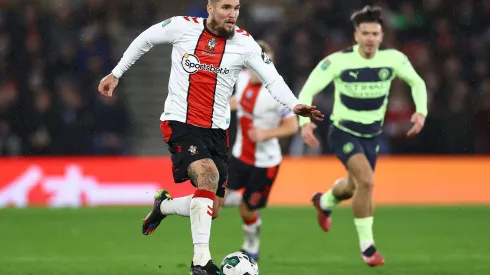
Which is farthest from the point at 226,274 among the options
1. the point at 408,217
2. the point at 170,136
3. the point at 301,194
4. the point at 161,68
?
the point at 161,68

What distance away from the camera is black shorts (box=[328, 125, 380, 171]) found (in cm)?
914

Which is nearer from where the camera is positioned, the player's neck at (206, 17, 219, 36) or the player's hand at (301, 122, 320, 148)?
the player's neck at (206, 17, 219, 36)

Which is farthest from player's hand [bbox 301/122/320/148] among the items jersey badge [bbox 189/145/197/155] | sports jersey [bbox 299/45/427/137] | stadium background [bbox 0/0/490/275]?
stadium background [bbox 0/0/490/275]

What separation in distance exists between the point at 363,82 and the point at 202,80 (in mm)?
2189

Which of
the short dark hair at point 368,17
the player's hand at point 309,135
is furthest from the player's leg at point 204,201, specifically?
the short dark hair at point 368,17

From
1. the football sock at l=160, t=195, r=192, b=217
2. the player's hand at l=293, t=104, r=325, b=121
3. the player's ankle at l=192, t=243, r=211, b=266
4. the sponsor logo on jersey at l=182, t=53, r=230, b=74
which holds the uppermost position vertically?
the sponsor logo on jersey at l=182, t=53, r=230, b=74

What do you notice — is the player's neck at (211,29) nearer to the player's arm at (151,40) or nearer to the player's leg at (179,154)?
the player's arm at (151,40)

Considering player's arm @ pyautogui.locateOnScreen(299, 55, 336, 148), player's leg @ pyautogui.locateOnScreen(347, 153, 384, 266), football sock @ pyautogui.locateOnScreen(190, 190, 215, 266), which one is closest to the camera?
football sock @ pyautogui.locateOnScreen(190, 190, 215, 266)

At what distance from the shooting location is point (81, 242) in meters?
10.9

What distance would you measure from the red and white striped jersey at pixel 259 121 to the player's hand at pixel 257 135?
16 cm

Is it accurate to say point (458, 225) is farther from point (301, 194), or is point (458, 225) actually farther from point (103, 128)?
point (103, 128)

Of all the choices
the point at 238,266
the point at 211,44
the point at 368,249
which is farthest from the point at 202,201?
the point at 368,249

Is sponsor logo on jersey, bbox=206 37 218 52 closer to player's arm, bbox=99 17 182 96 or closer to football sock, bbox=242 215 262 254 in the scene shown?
player's arm, bbox=99 17 182 96

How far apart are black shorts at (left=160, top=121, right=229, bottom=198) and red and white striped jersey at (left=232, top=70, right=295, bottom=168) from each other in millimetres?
2347
